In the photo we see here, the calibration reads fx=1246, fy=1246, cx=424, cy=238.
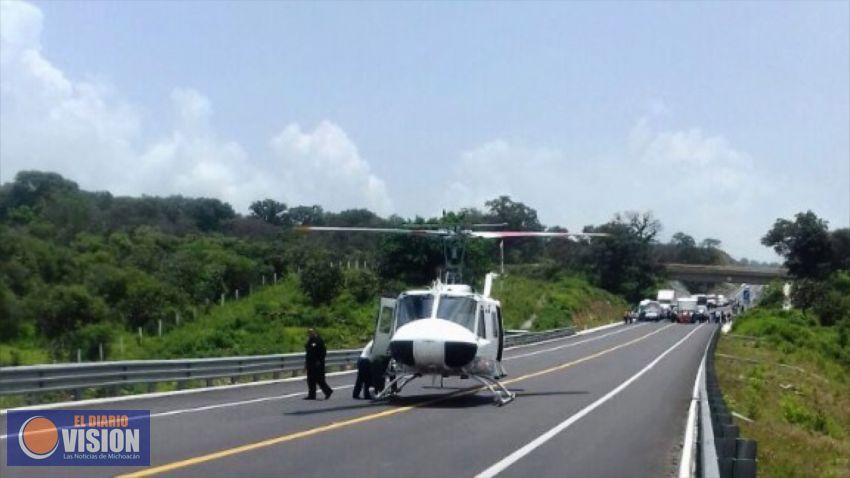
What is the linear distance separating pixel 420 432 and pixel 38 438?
6056 millimetres

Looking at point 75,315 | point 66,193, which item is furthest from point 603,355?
point 66,193

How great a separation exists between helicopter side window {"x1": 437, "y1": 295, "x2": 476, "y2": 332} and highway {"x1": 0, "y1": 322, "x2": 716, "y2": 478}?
172 cm

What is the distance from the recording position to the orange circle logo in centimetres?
1477

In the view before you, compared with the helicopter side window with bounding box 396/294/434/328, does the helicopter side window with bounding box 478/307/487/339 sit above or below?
below

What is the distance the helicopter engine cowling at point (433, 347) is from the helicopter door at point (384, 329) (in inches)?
60.8

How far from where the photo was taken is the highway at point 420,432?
15.0 meters

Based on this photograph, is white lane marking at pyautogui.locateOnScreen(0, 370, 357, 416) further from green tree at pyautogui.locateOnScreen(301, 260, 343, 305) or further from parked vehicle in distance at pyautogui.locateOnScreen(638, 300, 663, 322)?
parked vehicle in distance at pyautogui.locateOnScreen(638, 300, 663, 322)

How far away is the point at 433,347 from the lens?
23.9m

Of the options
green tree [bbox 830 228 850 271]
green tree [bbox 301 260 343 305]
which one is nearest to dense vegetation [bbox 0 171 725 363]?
green tree [bbox 301 260 343 305]

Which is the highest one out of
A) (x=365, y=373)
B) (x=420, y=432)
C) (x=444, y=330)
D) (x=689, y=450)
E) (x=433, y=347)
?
(x=444, y=330)

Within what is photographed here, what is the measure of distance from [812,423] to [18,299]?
40.6m

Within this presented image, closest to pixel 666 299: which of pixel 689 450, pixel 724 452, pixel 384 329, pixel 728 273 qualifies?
pixel 728 273

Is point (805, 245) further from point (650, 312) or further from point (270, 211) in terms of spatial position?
point (270, 211)

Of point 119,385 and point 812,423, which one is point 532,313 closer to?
point 812,423
